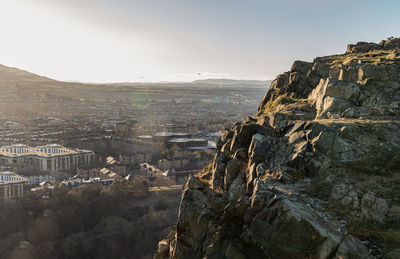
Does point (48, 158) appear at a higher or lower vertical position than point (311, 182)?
lower

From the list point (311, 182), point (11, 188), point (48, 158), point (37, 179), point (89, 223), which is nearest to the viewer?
point (311, 182)

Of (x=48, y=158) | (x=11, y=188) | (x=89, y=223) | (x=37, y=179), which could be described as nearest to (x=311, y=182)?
(x=89, y=223)

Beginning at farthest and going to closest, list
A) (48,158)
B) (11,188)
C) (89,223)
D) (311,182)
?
(48,158) → (11,188) → (89,223) → (311,182)

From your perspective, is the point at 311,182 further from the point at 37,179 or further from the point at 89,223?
the point at 37,179

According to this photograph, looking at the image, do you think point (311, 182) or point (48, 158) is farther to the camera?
point (48, 158)

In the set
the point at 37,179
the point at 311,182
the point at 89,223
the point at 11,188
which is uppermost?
the point at 311,182

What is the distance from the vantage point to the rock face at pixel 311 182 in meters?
5.68

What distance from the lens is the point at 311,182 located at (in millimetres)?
6867

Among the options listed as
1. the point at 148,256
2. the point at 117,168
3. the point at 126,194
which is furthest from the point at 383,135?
the point at 117,168

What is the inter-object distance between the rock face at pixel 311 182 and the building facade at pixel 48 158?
3455 cm

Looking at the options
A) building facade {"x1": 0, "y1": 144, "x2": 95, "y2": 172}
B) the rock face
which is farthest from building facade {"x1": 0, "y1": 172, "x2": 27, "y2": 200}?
the rock face

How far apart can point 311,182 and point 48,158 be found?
3841 centimetres

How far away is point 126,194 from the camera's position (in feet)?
96.0

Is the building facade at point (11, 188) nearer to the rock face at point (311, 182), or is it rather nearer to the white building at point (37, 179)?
the white building at point (37, 179)
